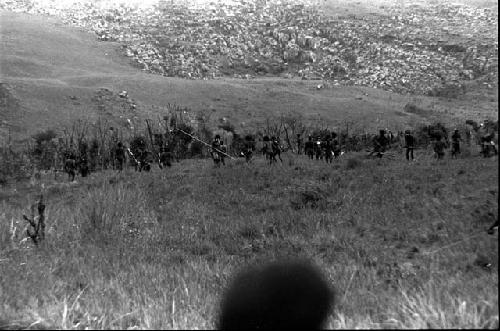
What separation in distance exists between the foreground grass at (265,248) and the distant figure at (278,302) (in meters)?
0.20

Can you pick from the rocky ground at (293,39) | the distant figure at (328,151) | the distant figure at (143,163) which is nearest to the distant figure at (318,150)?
the distant figure at (328,151)

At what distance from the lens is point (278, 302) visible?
4.37 metres

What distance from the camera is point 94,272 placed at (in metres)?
7.25

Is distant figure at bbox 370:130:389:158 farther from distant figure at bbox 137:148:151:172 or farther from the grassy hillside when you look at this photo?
the grassy hillside

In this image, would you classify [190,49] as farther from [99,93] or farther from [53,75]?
[99,93]

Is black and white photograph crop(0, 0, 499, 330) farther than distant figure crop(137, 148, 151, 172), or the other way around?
distant figure crop(137, 148, 151, 172)

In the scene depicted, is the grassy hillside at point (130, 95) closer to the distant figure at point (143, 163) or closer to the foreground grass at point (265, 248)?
the distant figure at point (143, 163)

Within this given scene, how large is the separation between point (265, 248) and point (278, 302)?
526 cm

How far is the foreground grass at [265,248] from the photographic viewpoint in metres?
4.32

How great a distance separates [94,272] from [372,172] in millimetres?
12699

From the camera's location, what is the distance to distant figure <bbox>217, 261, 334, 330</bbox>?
4.19m

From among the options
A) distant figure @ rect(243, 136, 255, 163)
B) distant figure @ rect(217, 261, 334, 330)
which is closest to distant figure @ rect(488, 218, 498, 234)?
distant figure @ rect(217, 261, 334, 330)

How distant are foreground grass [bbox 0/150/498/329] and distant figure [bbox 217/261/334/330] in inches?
8.0

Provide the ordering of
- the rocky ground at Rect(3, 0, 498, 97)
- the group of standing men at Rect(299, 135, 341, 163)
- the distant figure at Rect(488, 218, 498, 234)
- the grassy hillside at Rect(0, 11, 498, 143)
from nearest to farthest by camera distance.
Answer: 1. the distant figure at Rect(488, 218, 498, 234)
2. the group of standing men at Rect(299, 135, 341, 163)
3. the grassy hillside at Rect(0, 11, 498, 143)
4. the rocky ground at Rect(3, 0, 498, 97)
